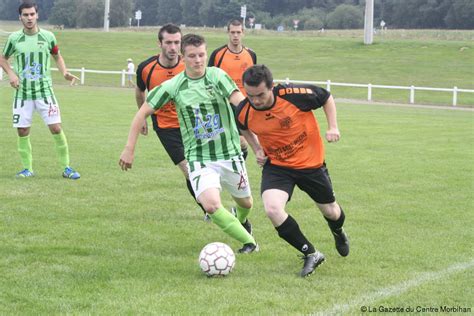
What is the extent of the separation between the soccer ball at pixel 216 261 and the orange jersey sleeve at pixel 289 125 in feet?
3.17

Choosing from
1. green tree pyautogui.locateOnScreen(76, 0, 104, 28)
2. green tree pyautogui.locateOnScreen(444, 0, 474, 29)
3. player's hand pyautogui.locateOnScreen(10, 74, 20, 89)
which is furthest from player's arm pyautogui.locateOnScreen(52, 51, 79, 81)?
green tree pyautogui.locateOnScreen(444, 0, 474, 29)

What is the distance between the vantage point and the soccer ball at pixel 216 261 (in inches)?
257

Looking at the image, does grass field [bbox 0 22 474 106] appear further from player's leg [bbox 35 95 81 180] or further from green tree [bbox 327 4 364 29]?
→ green tree [bbox 327 4 364 29]

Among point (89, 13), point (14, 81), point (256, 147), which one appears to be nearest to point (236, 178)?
point (256, 147)

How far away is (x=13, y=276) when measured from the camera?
21.1ft

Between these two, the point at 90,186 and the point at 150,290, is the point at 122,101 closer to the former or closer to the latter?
the point at 90,186

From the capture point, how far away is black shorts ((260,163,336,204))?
6926mm

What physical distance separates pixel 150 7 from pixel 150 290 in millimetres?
120572

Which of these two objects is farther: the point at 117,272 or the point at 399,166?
the point at 399,166

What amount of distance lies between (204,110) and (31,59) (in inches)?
206

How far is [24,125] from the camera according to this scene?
11.7 m

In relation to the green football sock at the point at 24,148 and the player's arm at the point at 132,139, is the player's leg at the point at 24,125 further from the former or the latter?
the player's arm at the point at 132,139

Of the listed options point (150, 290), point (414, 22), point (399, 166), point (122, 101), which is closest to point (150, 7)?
point (414, 22)

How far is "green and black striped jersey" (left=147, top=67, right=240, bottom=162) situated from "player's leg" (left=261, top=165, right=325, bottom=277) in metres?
0.58
